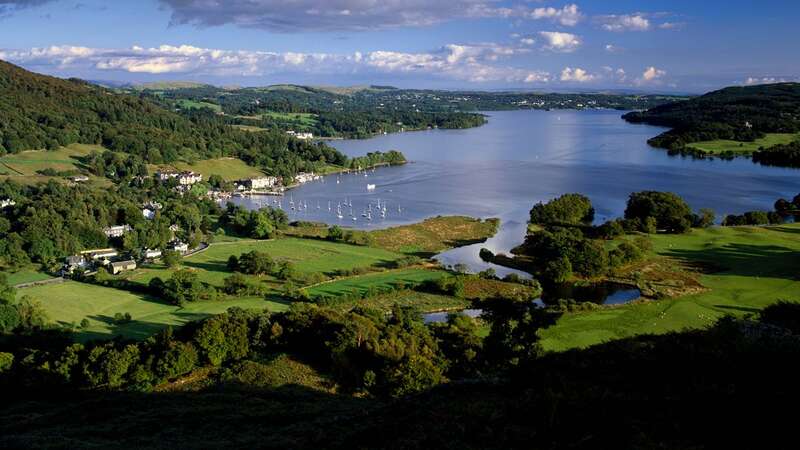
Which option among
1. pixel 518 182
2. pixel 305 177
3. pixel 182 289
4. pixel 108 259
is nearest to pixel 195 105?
pixel 305 177

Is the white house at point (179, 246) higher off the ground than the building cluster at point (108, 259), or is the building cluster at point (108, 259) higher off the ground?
the white house at point (179, 246)

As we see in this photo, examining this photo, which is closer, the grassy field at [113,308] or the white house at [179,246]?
the grassy field at [113,308]

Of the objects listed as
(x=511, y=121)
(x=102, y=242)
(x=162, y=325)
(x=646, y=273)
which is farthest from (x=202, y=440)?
(x=511, y=121)

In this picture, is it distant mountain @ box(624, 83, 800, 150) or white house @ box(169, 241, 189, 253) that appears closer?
white house @ box(169, 241, 189, 253)

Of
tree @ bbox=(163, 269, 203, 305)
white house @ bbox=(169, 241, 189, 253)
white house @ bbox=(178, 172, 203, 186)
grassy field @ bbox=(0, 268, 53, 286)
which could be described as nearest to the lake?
white house @ bbox=(178, 172, 203, 186)

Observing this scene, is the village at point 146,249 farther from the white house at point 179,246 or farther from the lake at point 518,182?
the lake at point 518,182

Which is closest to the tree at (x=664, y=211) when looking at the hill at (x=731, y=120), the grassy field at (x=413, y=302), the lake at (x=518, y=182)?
the lake at (x=518, y=182)

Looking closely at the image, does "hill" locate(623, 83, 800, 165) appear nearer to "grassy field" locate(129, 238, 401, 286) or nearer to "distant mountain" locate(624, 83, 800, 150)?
"distant mountain" locate(624, 83, 800, 150)
